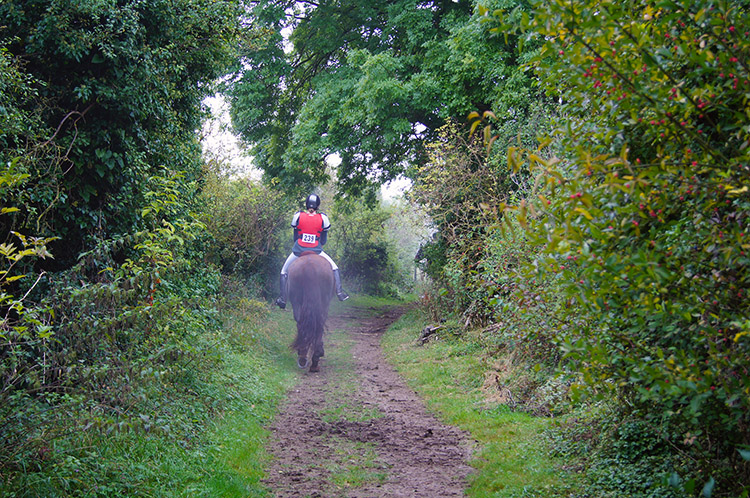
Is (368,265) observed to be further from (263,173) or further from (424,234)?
(424,234)

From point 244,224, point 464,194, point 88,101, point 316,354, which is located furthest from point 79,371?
point 244,224

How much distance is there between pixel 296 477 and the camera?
5496 millimetres

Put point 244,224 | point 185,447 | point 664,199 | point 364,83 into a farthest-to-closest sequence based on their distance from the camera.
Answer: point 244,224
point 364,83
point 185,447
point 664,199

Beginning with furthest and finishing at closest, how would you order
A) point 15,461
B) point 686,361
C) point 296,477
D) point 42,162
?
point 42,162
point 296,477
point 15,461
point 686,361

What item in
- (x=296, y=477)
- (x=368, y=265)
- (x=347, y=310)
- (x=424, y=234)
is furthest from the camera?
(x=368, y=265)

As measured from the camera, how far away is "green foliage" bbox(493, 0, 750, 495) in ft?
8.21

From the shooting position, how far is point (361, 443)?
6.62 meters

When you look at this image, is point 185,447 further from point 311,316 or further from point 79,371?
point 311,316

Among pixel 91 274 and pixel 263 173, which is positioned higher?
pixel 263 173

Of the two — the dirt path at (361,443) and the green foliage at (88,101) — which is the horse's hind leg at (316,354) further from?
the green foliage at (88,101)

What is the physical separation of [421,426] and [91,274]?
4.57 meters

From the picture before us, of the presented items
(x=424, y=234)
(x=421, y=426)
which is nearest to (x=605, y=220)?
(x=421, y=426)

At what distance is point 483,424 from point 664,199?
196 inches

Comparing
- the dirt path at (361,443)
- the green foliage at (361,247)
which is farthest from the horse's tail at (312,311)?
the green foliage at (361,247)
